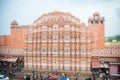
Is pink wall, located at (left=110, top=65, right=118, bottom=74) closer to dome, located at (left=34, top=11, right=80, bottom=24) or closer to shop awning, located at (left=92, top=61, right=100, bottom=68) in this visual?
shop awning, located at (left=92, top=61, right=100, bottom=68)

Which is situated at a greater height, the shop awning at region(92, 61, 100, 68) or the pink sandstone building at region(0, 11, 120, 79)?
the pink sandstone building at region(0, 11, 120, 79)

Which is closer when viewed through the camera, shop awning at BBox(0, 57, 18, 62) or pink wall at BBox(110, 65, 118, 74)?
pink wall at BBox(110, 65, 118, 74)

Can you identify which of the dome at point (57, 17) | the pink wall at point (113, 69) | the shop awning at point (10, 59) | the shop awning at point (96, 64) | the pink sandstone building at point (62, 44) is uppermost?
the dome at point (57, 17)

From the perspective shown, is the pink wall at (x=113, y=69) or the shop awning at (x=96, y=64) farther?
the shop awning at (x=96, y=64)

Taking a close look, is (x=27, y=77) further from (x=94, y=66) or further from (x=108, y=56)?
(x=108, y=56)

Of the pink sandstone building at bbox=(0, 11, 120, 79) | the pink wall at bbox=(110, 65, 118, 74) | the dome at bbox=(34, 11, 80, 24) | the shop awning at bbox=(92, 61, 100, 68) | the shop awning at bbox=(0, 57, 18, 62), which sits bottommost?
the pink wall at bbox=(110, 65, 118, 74)

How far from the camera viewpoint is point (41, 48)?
577cm

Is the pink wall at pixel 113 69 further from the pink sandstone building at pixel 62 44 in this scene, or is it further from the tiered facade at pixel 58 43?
the tiered facade at pixel 58 43

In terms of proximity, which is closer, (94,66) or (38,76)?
(94,66)

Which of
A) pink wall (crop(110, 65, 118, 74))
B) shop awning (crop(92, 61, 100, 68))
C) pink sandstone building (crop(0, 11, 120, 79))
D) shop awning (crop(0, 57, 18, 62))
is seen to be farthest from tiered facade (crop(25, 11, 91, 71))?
pink wall (crop(110, 65, 118, 74))

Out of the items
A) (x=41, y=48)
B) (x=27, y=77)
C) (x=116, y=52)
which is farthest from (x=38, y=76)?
(x=116, y=52)

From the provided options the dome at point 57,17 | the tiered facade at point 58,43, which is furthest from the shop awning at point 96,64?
the dome at point 57,17

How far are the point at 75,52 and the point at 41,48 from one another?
86 cm

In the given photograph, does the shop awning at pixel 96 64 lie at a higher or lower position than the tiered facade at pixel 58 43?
lower
